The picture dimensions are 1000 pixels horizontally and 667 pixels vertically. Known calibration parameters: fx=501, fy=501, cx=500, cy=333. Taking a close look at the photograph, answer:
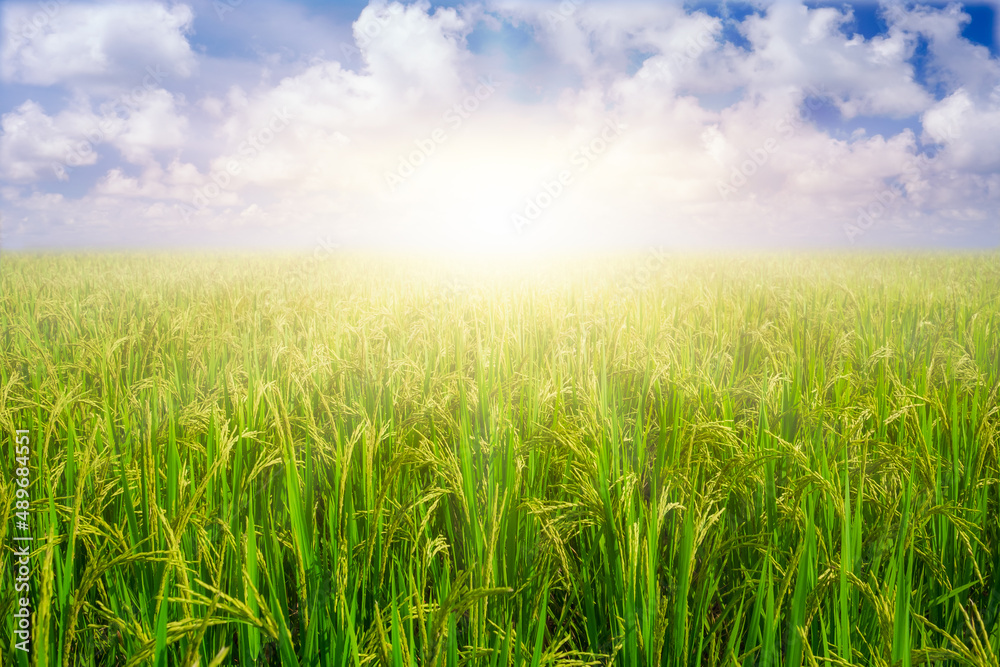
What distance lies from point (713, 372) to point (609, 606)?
2.13 meters

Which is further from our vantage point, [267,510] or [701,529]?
[267,510]

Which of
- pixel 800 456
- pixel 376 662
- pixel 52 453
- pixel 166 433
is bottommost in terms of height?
pixel 376 662

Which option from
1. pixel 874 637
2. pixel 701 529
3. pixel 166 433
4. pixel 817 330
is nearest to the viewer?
pixel 701 529

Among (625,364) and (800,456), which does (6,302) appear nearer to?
(625,364)

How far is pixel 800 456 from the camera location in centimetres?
126

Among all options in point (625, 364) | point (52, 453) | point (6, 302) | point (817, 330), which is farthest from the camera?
point (6, 302)

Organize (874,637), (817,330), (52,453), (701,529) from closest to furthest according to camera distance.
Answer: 1. (701,529)
2. (874,637)
3. (52,453)
4. (817,330)

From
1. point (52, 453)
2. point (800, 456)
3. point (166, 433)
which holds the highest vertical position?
point (800, 456)

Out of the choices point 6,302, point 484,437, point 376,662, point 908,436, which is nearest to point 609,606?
point 376,662

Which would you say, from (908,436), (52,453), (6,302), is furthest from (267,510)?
(6,302)

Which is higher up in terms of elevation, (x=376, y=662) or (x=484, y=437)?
(x=484, y=437)

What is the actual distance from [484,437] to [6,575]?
60.7 inches

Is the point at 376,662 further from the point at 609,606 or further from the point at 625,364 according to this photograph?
the point at 625,364

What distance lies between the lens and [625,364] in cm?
300
